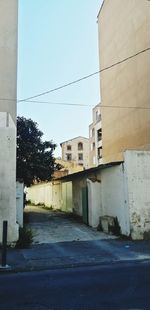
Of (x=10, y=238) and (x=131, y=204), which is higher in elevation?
Answer: (x=131, y=204)

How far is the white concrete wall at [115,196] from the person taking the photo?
14.4 metres

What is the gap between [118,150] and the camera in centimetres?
2731

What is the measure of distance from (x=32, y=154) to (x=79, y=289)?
17069 millimetres

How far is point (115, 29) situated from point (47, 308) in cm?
2656

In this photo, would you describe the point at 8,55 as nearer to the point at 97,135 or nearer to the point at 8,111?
the point at 8,111

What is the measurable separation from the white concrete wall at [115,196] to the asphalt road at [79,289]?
5.56 metres

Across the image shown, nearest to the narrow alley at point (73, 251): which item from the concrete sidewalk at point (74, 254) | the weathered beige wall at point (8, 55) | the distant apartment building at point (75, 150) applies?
the concrete sidewalk at point (74, 254)

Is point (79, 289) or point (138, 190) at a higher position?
point (138, 190)

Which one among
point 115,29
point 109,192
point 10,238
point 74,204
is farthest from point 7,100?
point 115,29

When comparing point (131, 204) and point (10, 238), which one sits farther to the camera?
point (131, 204)

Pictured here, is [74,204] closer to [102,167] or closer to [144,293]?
[102,167]

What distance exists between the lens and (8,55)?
14.4 m

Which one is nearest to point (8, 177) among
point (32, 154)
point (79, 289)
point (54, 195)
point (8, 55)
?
point (8, 55)

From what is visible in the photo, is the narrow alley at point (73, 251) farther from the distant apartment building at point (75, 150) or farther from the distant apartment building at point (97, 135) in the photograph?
the distant apartment building at point (75, 150)
